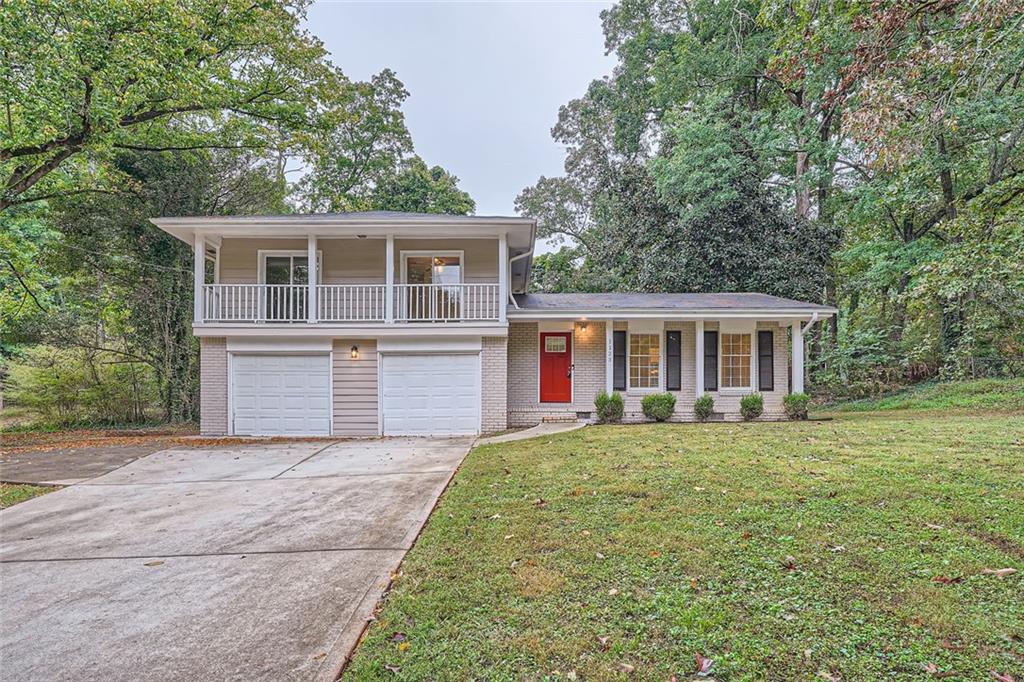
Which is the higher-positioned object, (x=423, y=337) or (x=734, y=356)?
(x=423, y=337)

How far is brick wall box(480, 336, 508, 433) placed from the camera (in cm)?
1109

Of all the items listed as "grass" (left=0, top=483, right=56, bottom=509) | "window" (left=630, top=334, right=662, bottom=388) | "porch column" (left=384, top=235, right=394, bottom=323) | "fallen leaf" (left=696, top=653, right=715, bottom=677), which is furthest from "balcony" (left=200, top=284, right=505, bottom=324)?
"fallen leaf" (left=696, top=653, right=715, bottom=677)

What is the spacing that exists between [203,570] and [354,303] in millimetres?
8147

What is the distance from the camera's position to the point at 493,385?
11.1 m

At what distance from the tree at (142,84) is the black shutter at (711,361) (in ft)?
41.3

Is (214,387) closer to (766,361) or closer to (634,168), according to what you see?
(766,361)

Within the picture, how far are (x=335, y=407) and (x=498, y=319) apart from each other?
4.17m

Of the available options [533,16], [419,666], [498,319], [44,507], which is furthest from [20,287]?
[533,16]

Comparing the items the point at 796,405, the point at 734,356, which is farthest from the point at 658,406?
the point at 796,405

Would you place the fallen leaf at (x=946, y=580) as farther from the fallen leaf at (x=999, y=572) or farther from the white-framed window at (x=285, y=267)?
the white-framed window at (x=285, y=267)

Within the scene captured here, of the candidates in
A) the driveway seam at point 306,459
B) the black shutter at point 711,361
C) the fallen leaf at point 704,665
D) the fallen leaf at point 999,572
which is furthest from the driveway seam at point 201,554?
the black shutter at point 711,361

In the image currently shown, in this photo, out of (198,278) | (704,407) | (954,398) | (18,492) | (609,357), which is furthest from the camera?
(954,398)

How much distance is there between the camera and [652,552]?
3.72 meters

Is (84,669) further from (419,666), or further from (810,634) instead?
(810,634)
